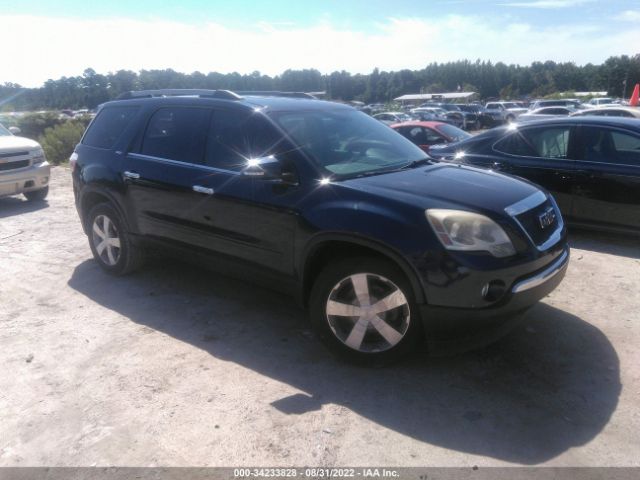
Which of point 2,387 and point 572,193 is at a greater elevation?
point 572,193

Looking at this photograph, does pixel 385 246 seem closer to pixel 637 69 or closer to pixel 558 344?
pixel 558 344

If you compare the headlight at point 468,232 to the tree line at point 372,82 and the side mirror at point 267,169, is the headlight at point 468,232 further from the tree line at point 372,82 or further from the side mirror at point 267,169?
the tree line at point 372,82

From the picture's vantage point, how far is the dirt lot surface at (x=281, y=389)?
271cm

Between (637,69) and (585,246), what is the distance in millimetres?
91231

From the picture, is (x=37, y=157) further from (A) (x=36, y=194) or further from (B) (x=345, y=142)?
(B) (x=345, y=142)

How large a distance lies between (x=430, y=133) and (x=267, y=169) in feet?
27.8

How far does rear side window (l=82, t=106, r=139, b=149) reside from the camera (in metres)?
5.12

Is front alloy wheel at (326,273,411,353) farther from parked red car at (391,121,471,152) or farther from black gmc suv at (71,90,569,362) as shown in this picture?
parked red car at (391,121,471,152)

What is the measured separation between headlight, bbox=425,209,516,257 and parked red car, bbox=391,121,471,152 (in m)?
8.10

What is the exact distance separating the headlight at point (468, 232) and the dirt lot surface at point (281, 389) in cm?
88

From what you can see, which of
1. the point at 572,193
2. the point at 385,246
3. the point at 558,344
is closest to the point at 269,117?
the point at 385,246

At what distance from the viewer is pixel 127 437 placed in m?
2.85

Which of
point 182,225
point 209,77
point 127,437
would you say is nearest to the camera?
point 127,437

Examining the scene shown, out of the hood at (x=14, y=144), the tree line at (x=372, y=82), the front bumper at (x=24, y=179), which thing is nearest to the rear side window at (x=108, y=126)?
the front bumper at (x=24, y=179)
